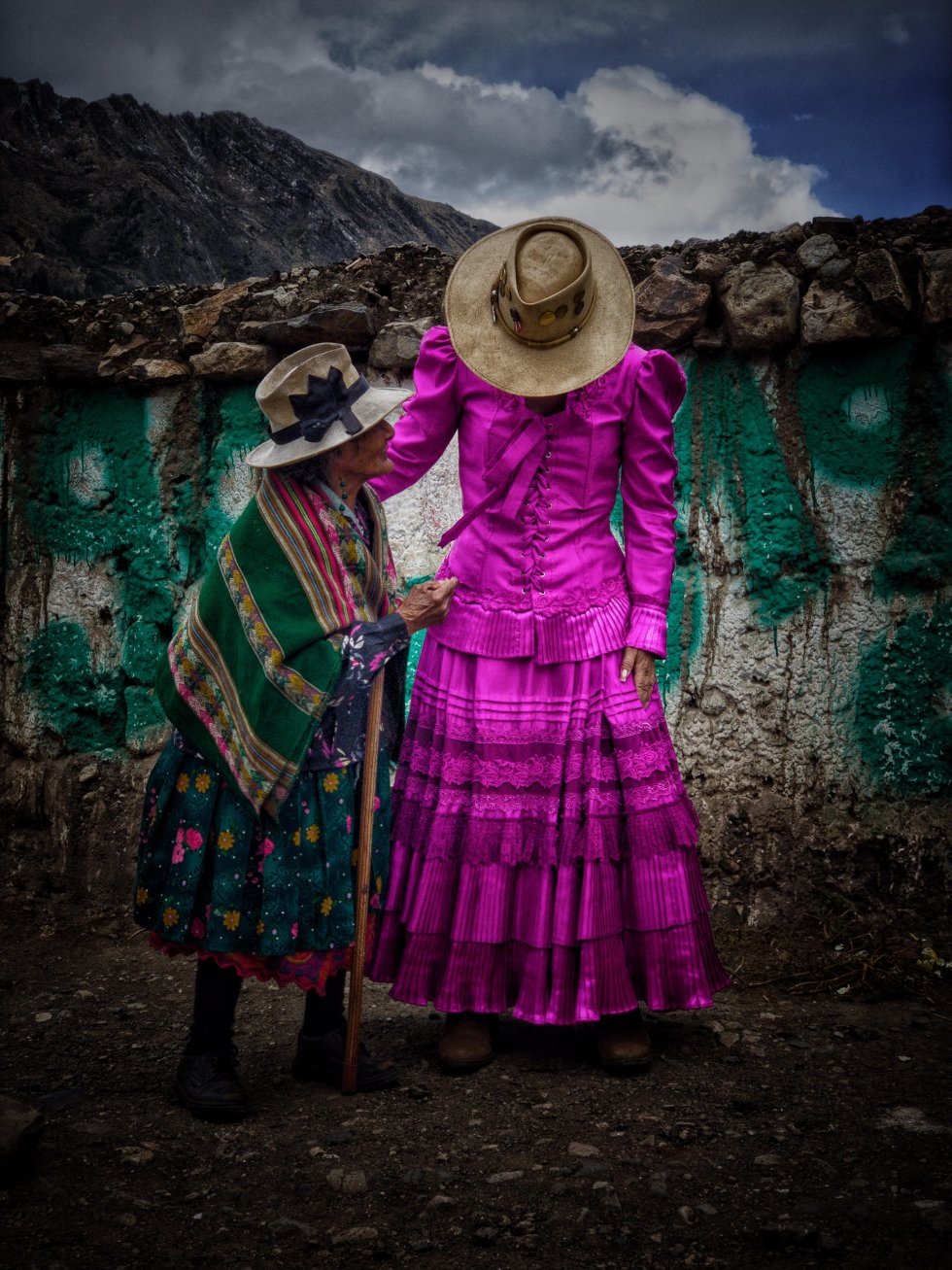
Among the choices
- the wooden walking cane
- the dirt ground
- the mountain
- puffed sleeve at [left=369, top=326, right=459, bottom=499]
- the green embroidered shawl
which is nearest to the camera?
the dirt ground

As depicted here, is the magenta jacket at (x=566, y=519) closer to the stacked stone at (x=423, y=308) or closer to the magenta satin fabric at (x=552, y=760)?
the magenta satin fabric at (x=552, y=760)

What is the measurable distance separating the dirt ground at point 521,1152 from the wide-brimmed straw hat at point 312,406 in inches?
55.8

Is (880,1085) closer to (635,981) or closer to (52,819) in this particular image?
(635,981)

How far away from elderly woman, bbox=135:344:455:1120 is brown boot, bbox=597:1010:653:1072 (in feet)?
2.21

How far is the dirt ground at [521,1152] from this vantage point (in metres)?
1.68

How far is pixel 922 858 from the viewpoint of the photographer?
10.4ft

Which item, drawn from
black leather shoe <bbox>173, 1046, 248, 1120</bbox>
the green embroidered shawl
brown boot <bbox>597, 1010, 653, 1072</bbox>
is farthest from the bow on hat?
brown boot <bbox>597, 1010, 653, 1072</bbox>

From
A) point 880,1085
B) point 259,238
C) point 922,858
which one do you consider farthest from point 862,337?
point 259,238

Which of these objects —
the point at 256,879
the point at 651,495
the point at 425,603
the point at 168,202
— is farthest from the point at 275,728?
the point at 168,202

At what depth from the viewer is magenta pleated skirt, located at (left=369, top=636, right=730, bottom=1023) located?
91.9 inches

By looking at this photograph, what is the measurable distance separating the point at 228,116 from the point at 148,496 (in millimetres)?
4066

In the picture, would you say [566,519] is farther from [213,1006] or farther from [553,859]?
[213,1006]

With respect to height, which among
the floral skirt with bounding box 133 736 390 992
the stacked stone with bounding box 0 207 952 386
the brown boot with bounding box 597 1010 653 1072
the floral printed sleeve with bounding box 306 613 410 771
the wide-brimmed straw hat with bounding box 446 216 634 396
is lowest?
the brown boot with bounding box 597 1010 653 1072

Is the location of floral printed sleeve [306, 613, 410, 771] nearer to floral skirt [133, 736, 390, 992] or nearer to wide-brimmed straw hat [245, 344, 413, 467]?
floral skirt [133, 736, 390, 992]
